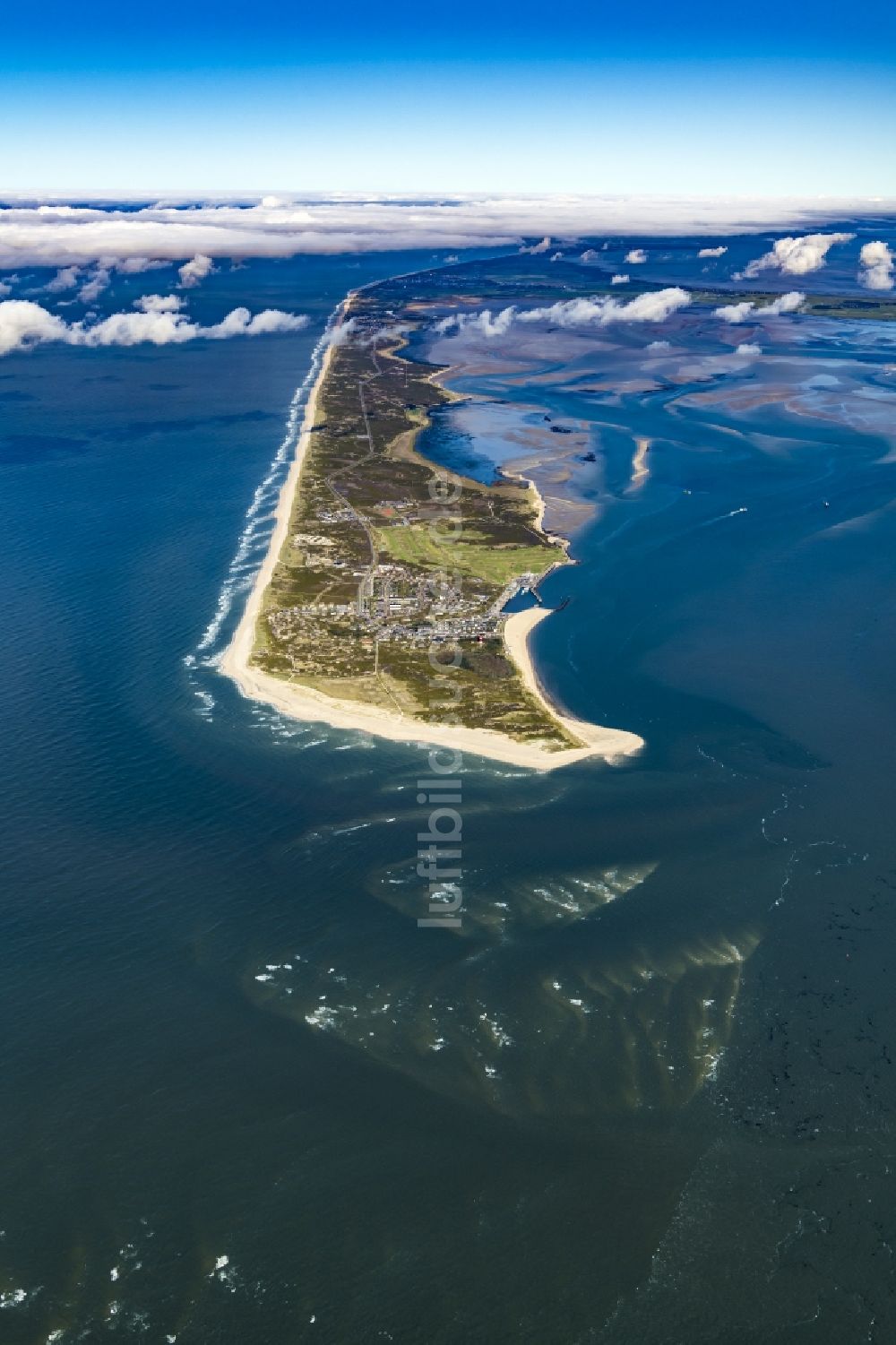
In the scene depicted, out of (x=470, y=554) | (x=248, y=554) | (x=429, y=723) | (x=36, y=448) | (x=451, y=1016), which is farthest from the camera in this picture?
(x=36, y=448)

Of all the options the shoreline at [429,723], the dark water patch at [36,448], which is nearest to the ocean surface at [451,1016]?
the shoreline at [429,723]

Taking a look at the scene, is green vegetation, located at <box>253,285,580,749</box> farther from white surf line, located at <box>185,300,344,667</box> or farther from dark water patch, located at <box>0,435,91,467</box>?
dark water patch, located at <box>0,435,91,467</box>

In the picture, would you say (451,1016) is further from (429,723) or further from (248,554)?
(248,554)

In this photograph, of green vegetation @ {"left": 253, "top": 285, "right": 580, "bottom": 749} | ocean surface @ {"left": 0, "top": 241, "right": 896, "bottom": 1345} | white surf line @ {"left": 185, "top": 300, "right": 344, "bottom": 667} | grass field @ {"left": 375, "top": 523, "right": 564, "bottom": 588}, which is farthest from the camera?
grass field @ {"left": 375, "top": 523, "right": 564, "bottom": 588}

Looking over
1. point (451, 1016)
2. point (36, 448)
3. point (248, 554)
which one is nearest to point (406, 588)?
point (248, 554)

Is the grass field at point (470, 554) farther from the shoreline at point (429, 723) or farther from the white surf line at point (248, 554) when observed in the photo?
the shoreline at point (429, 723)

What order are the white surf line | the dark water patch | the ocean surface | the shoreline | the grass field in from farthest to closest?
the dark water patch, the grass field, the white surf line, the shoreline, the ocean surface

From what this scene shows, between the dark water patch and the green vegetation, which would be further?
the dark water patch

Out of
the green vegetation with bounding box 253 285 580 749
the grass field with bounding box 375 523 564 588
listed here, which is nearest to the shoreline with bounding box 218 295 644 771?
the green vegetation with bounding box 253 285 580 749
